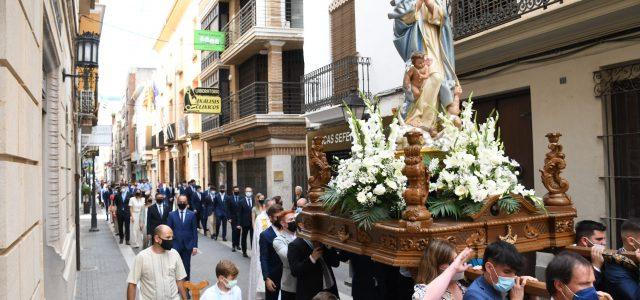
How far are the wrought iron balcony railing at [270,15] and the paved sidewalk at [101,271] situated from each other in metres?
8.94

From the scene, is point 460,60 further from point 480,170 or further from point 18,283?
point 18,283

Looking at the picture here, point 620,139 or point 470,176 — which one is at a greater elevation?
point 620,139

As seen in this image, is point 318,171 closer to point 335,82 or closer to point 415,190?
point 415,190

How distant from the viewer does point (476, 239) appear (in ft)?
13.0

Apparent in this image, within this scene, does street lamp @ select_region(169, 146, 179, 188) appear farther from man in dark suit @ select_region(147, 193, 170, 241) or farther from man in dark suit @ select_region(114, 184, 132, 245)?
man in dark suit @ select_region(147, 193, 170, 241)

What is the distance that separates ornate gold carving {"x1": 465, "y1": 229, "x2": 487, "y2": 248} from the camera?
3904 millimetres

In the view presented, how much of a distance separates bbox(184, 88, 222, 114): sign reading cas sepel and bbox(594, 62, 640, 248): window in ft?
56.6

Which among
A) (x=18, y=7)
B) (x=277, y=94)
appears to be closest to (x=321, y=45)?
(x=277, y=94)

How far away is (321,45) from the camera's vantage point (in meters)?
16.5

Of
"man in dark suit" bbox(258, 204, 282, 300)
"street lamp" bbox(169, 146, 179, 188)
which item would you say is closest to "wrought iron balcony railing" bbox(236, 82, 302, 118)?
"man in dark suit" bbox(258, 204, 282, 300)

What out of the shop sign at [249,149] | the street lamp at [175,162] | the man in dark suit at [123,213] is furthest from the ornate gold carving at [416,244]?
the street lamp at [175,162]

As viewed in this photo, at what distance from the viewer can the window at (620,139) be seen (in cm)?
779

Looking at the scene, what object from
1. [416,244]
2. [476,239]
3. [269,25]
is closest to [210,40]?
[269,25]

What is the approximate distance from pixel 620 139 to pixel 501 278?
232 inches
